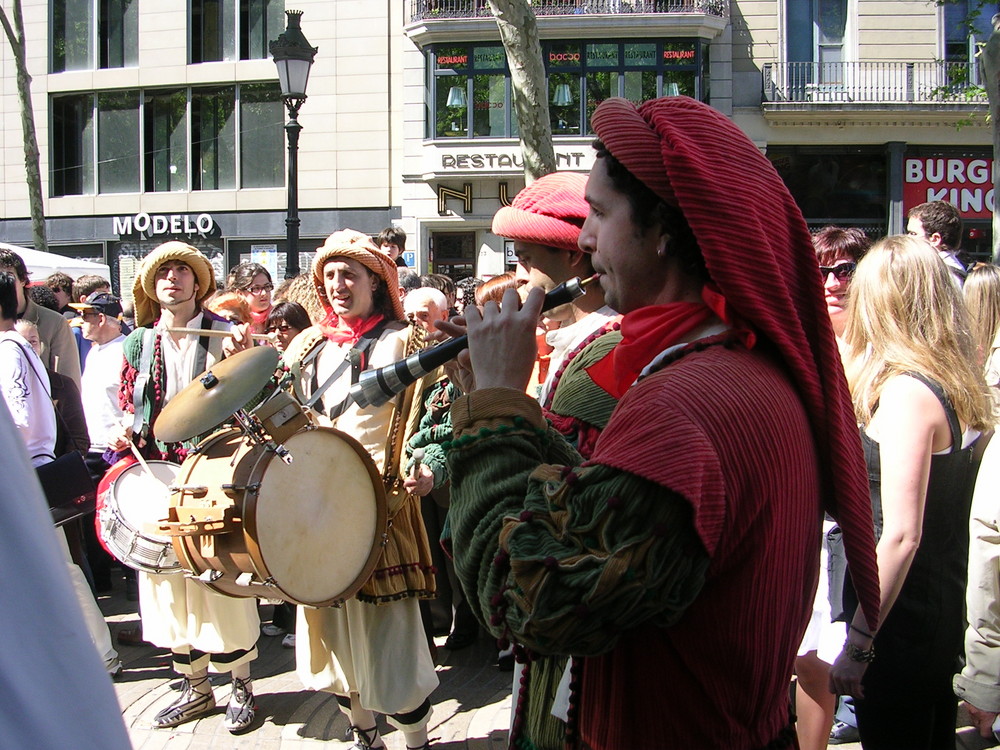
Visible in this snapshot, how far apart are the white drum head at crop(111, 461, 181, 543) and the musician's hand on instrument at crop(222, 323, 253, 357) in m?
0.63

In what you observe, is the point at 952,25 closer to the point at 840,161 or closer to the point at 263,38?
the point at 840,161

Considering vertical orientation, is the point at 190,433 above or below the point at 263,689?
above

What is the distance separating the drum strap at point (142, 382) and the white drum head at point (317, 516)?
59.4 inches

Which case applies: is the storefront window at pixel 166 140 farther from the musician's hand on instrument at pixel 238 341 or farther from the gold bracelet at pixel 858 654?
the gold bracelet at pixel 858 654

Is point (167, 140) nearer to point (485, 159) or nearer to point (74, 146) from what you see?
point (74, 146)

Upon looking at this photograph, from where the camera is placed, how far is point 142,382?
178 inches

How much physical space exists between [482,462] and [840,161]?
22.3 metres

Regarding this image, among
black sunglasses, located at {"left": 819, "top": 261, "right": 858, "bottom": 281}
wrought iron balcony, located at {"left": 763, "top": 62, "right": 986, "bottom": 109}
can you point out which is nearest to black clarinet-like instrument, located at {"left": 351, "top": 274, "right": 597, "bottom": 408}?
black sunglasses, located at {"left": 819, "top": 261, "right": 858, "bottom": 281}

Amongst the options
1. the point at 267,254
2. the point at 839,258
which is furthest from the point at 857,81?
the point at 839,258

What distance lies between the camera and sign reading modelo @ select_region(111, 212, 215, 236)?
74.5ft

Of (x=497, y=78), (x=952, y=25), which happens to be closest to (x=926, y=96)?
(x=952, y=25)

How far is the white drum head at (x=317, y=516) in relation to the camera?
3203mm

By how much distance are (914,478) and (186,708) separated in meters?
3.44

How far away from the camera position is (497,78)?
866 inches
